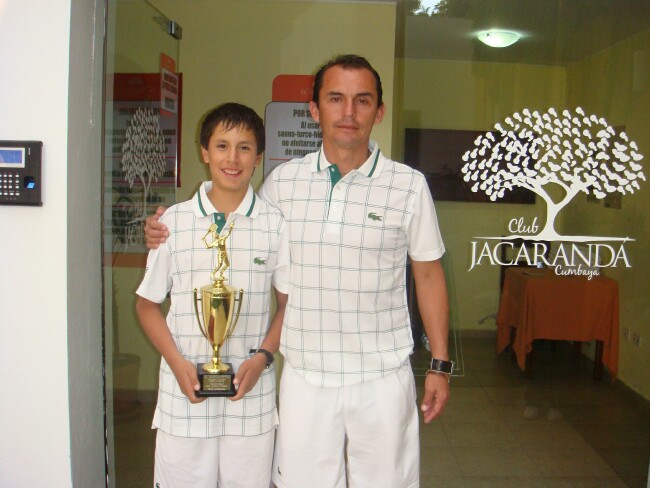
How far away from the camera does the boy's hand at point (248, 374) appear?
2154 millimetres

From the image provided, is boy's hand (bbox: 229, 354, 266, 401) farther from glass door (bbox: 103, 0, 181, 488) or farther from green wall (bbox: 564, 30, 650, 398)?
green wall (bbox: 564, 30, 650, 398)

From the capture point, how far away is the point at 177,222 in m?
2.24

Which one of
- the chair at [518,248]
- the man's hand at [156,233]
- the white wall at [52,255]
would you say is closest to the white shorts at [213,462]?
the white wall at [52,255]

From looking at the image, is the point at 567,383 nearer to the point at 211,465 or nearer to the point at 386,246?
the point at 386,246

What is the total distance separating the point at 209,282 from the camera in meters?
2.21

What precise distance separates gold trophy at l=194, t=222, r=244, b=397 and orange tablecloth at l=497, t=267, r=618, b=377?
130cm

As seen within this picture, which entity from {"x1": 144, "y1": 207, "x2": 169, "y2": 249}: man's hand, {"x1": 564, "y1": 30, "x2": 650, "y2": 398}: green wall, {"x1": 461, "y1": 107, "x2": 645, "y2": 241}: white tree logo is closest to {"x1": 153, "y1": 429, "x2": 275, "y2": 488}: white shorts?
{"x1": 144, "y1": 207, "x2": 169, "y2": 249}: man's hand

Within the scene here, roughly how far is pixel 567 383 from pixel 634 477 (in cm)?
63

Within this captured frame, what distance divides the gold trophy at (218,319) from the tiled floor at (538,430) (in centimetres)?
128

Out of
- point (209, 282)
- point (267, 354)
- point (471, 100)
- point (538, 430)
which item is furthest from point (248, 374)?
point (538, 430)

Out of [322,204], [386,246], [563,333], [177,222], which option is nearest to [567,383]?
[563,333]

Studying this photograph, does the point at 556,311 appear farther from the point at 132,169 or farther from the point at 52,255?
the point at 52,255

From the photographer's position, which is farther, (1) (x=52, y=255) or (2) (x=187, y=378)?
(1) (x=52, y=255)

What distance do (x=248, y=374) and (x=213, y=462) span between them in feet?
1.14
